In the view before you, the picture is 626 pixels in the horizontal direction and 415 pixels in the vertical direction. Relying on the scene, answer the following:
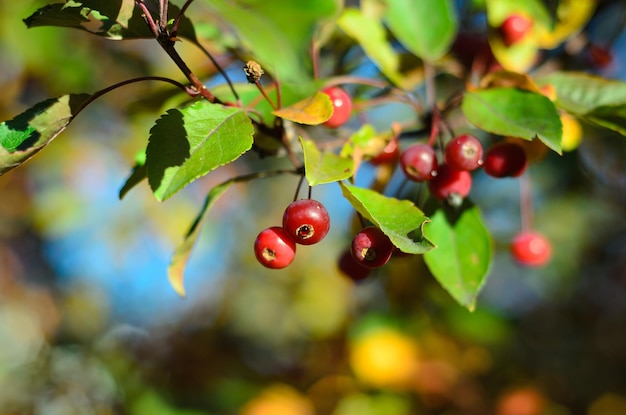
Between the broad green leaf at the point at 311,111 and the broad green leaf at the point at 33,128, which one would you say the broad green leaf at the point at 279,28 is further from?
the broad green leaf at the point at 33,128

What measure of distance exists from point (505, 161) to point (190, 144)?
57 centimetres

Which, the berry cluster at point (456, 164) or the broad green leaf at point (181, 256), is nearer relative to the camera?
the berry cluster at point (456, 164)

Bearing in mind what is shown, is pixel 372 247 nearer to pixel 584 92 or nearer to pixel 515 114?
pixel 515 114

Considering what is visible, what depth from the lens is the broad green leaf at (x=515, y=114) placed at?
0.94 metres

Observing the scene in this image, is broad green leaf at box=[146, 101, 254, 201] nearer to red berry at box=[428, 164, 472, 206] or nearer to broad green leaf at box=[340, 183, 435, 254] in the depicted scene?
broad green leaf at box=[340, 183, 435, 254]

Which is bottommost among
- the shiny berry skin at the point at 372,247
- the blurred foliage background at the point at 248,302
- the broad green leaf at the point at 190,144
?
the blurred foliage background at the point at 248,302

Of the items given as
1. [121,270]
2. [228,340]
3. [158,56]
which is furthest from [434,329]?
[121,270]

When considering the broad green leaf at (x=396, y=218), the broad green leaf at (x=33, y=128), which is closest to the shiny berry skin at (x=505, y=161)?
Result: the broad green leaf at (x=396, y=218)

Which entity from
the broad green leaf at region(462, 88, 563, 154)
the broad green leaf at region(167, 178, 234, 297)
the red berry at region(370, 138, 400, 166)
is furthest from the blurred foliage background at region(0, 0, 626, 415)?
the broad green leaf at region(462, 88, 563, 154)

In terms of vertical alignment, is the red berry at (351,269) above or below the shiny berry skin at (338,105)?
below

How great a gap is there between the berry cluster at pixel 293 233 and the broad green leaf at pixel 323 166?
0.14 ft

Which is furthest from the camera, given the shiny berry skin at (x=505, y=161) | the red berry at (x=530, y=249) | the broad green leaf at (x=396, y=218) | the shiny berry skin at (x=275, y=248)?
the red berry at (x=530, y=249)

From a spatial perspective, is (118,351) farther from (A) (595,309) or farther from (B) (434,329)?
(A) (595,309)

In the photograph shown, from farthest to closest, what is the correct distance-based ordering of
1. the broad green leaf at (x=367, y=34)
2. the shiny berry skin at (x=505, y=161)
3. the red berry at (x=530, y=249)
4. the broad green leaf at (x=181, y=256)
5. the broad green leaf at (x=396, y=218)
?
the red berry at (x=530, y=249), the broad green leaf at (x=367, y=34), the broad green leaf at (x=181, y=256), the shiny berry skin at (x=505, y=161), the broad green leaf at (x=396, y=218)
